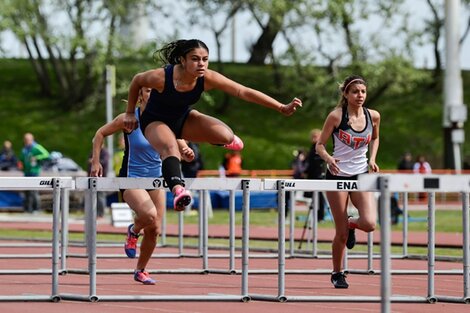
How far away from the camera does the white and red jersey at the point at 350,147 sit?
42.1ft

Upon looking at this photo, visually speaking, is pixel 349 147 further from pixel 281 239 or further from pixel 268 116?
pixel 268 116

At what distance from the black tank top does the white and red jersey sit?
6.50 ft

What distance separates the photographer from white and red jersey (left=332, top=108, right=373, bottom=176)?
12820 mm

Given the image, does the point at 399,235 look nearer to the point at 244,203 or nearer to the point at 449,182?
the point at 244,203

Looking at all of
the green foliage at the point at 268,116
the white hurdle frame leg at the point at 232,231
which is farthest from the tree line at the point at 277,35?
A: the white hurdle frame leg at the point at 232,231

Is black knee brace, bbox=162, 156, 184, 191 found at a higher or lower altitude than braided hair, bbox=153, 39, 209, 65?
lower

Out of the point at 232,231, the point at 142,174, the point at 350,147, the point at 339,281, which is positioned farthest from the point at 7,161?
the point at 350,147

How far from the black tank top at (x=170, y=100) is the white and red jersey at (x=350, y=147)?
1.98m

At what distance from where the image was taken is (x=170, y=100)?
11328 millimetres

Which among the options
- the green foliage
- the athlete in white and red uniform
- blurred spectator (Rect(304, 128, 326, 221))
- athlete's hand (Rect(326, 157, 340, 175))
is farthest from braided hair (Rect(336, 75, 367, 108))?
the green foliage

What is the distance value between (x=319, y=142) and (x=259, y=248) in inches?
279

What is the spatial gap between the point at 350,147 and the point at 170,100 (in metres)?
2.28

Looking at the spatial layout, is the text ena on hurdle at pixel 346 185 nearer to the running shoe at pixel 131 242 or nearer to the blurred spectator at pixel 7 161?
the running shoe at pixel 131 242

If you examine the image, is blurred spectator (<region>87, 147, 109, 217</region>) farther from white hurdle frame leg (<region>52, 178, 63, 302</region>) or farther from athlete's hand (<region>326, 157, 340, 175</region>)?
white hurdle frame leg (<region>52, 178, 63, 302</region>)
